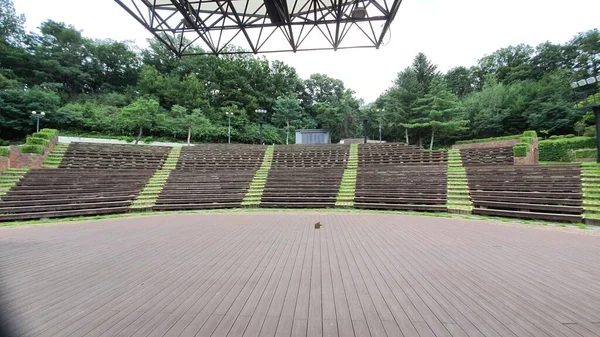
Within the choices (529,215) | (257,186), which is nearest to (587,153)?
(529,215)

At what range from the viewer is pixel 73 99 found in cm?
4453

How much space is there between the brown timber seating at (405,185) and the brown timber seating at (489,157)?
1405 mm

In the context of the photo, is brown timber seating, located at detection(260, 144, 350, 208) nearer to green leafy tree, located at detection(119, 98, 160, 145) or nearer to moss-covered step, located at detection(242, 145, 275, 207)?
moss-covered step, located at detection(242, 145, 275, 207)

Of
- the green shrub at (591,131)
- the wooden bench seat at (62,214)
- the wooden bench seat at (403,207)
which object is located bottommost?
the wooden bench seat at (62,214)

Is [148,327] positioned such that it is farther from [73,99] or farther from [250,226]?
[73,99]

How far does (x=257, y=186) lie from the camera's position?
16609 millimetres

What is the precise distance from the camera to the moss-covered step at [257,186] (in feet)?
48.0

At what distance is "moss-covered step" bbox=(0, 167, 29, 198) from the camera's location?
42.0 ft

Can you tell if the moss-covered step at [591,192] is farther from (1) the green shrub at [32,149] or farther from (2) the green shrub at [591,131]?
(1) the green shrub at [32,149]

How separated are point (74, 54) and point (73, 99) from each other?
1139cm

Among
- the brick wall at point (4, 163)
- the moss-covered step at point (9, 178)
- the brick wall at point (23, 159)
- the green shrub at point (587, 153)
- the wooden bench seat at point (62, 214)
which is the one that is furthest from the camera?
the green shrub at point (587, 153)

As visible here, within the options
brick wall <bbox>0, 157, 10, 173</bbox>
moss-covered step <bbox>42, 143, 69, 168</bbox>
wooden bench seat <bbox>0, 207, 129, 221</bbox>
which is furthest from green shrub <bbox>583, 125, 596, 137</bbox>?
brick wall <bbox>0, 157, 10, 173</bbox>

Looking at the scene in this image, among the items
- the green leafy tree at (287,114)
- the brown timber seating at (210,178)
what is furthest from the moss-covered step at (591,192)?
the green leafy tree at (287,114)

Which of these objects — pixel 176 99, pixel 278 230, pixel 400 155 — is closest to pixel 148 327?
pixel 278 230
